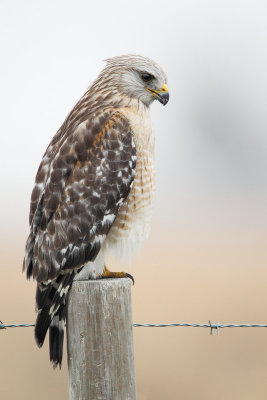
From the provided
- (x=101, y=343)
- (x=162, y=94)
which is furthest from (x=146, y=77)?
(x=101, y=343)

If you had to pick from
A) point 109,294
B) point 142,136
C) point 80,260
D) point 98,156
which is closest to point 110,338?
point 109,294

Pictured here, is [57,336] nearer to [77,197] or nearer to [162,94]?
[77,197]

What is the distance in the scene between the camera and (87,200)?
3.31 m

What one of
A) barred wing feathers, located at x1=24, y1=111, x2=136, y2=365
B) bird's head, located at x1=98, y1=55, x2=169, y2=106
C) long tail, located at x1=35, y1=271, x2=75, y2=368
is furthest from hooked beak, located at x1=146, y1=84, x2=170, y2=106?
long tail, located at x1=35, y1=271, x2=75, y2=368

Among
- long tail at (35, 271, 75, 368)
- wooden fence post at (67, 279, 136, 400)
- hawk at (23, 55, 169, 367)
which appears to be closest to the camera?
wooden fence post at (67, 279, 136, 400)

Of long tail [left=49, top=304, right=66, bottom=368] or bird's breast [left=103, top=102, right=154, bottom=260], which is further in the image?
bird's breast [left=103, top=102, right=154, bottom=260]

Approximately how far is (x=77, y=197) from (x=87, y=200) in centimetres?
6

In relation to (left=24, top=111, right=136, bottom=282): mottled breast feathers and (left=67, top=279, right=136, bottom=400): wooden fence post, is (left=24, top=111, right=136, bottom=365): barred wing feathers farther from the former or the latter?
(left=67, top=279, right=136, bottom=400): wooden fence post

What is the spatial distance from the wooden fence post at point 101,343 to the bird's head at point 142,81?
157 centimetres

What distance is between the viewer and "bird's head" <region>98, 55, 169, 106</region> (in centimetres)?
380

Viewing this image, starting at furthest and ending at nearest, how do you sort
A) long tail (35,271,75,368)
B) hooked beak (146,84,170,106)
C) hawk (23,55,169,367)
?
hooked beak (146,84,170,106), hawk (23,55,169,367), long tail (35,271,75,368)

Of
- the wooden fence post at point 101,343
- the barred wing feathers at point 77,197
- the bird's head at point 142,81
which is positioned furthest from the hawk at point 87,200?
the wooden fence post at point 101,343

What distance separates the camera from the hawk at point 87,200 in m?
3.15

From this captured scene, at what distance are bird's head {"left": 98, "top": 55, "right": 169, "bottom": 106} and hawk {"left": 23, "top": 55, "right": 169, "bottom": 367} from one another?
0.21m
